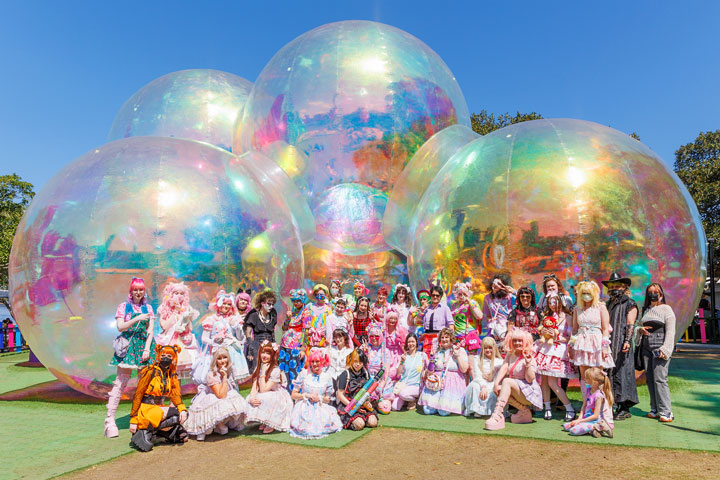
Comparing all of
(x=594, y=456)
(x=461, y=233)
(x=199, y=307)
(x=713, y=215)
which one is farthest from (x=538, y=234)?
(x=713, y=215)

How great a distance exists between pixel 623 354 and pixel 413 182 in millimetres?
4527

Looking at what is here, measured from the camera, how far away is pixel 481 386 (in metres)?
6.59

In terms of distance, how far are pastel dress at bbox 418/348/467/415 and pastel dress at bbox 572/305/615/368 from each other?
146 cm

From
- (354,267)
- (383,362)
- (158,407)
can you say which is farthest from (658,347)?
(158,407)

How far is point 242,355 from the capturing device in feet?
20.8

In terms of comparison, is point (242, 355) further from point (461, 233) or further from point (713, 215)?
point (713, 215)

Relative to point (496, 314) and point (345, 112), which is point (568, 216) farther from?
point (345, 112)

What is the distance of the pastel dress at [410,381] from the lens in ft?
23.4

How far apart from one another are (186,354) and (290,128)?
193 inches

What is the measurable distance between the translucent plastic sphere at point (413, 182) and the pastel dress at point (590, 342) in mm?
3882

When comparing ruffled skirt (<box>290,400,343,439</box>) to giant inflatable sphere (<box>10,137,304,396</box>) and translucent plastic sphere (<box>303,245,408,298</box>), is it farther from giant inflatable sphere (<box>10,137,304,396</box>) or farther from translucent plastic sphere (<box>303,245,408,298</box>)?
translucent plastic sphere (<box>303,245,408,298</box>)

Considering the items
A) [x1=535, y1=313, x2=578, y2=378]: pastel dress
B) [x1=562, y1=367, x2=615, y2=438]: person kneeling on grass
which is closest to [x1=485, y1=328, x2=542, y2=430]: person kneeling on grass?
[x1=535, y1=313, x2=578, y2=378]: pastel dress

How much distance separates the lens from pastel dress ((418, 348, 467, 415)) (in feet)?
22.2

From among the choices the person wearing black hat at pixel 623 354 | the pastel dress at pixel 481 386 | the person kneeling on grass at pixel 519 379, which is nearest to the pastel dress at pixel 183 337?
the pastel dress at pixel 481 386
